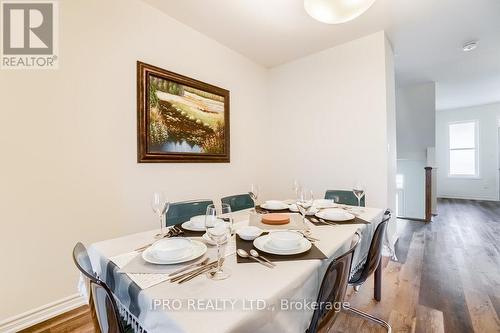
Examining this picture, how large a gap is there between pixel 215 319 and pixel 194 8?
8.39ft

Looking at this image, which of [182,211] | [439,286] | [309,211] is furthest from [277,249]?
[439,286]

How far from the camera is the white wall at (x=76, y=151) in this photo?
4.93ft

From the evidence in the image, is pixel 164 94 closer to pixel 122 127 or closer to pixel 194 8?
pixel 122 127

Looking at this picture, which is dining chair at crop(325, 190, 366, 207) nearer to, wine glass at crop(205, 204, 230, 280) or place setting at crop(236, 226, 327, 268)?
place setting at crop(236, 226, 327, 268)

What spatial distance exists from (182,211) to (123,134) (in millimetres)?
910

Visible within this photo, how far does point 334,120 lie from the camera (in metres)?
2.94

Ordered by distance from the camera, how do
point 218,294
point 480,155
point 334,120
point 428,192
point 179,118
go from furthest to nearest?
point 480,155, point 428,192, point 334,120, point 179,118, point 218,294

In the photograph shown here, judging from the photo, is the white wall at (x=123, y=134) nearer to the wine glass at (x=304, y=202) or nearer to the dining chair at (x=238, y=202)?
the dining chair at (x=238, y=202)

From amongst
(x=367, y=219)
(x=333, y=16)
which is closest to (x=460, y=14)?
(x=333, y=16)

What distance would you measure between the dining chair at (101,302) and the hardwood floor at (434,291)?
1047 mm

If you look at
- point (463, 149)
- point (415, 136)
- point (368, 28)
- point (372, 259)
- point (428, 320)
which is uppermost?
point (368, 28)

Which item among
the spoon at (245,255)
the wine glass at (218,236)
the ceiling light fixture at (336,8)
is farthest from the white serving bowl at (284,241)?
the ceiling light fixture at (336,8)

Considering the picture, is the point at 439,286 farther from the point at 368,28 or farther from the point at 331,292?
the point at 368,28

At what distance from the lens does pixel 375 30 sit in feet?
8.42
